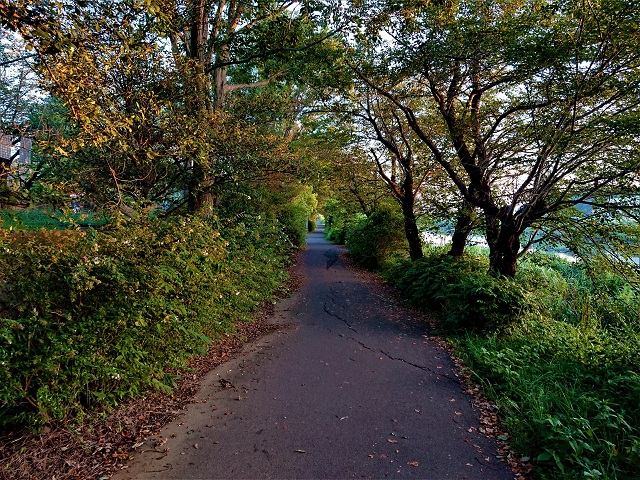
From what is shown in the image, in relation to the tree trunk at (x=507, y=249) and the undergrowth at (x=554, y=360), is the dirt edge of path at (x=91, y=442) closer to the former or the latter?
the undergrowth at (x=554, y=360)

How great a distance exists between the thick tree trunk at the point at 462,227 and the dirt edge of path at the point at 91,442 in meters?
7.53

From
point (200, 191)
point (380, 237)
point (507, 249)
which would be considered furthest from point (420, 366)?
point (380, 237)

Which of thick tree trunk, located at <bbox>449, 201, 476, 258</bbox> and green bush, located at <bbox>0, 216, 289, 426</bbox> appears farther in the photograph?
thick tree trunk, located at <bbox>449, 201, 476, 258</bbox>

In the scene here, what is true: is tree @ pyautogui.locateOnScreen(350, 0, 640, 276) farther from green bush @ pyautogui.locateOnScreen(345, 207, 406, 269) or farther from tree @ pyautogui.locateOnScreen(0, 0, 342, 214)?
green bush @ pyautogui.locateOnScreen(345, 207, 406, 269)

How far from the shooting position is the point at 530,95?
7684 mm

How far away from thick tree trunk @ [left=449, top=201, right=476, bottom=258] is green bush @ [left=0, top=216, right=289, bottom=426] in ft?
22.8

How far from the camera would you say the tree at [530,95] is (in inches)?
239

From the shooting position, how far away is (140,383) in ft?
12.9

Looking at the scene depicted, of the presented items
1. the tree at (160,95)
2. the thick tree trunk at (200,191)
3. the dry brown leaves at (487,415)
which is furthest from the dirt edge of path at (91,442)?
the thick tree trunk at (200,191)

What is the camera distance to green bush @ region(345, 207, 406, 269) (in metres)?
15.8

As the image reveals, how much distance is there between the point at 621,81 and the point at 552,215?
2.52 meters

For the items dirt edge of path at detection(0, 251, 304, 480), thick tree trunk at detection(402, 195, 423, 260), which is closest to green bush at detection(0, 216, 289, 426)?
dirt edge of path at detection(0, 251, 304, 480)

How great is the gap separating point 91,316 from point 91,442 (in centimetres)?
108

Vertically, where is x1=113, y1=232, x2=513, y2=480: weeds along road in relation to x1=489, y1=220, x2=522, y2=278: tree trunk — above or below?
below
